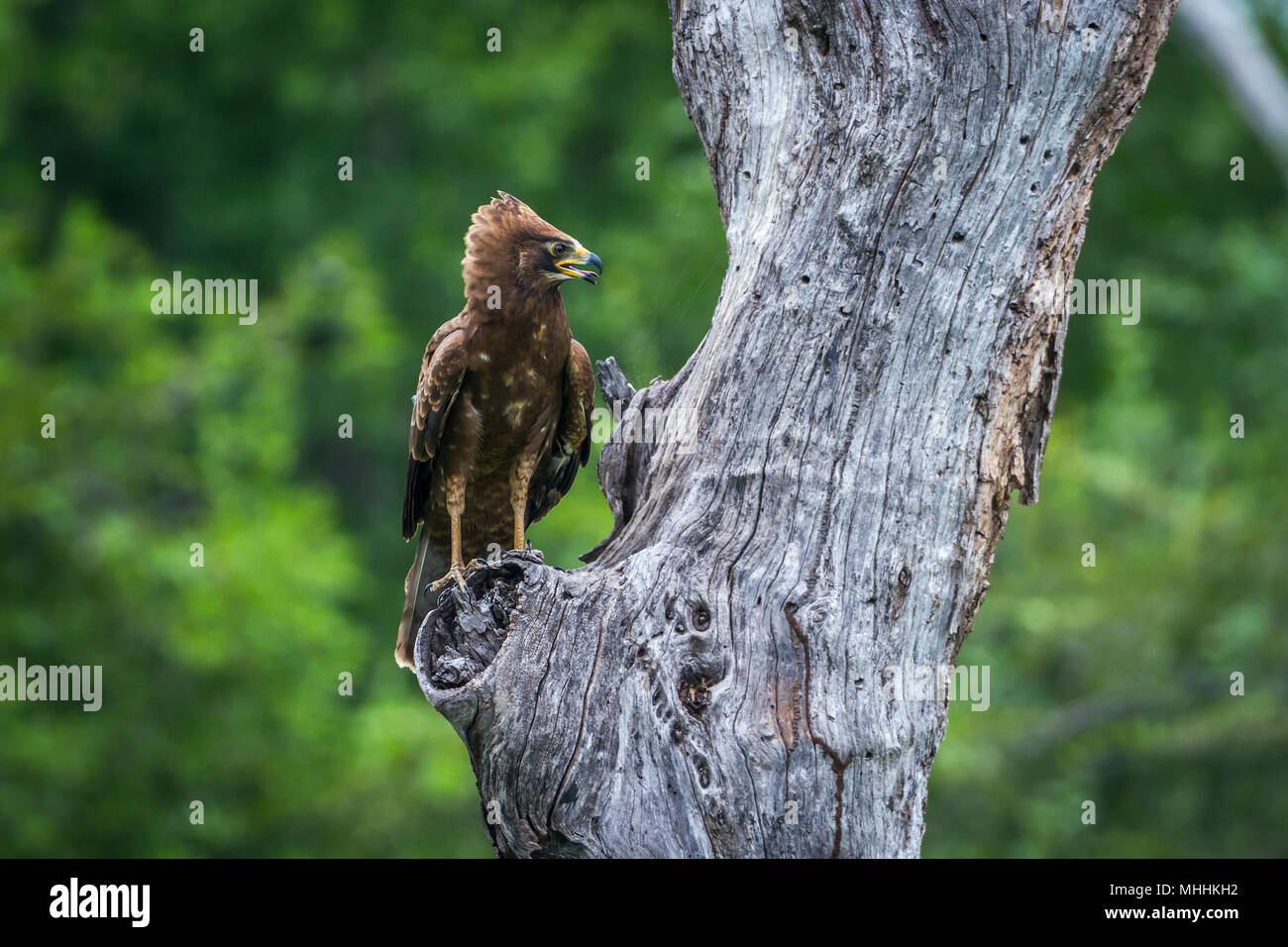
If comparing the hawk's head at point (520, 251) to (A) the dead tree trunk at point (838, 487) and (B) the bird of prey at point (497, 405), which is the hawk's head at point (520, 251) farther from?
(A) the dead tree trunk at point (838, 487)

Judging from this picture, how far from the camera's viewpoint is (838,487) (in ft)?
11.7

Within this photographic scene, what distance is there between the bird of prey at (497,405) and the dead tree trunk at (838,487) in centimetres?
96

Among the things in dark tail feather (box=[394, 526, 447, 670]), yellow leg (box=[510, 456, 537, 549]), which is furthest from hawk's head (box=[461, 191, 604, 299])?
dark tail feather (box=[394, 526, 447, 670])

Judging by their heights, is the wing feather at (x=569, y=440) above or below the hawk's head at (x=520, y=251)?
below

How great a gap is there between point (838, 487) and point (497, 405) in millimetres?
1621

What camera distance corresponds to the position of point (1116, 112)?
3611 mm

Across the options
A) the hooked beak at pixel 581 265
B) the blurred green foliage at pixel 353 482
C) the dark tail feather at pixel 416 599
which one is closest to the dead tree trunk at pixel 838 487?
the hooked beak at pixel 581 265

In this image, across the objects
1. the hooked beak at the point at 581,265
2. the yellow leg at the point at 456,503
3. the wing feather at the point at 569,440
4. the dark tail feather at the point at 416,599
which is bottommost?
the dark tail feather at the point at 416,599

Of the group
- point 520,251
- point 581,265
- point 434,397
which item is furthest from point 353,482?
point 581,265

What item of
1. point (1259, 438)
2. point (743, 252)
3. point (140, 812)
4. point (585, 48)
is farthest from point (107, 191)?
point (743, 252)

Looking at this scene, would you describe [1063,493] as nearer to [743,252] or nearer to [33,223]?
[743,252]

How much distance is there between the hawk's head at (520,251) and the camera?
14.9 feet

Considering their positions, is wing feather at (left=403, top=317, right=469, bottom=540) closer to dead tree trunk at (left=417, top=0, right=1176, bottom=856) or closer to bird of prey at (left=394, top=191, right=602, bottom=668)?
bird of prey at (left=394, top=191, right=602, bottom=668)

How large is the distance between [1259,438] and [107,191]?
38.9 feet
